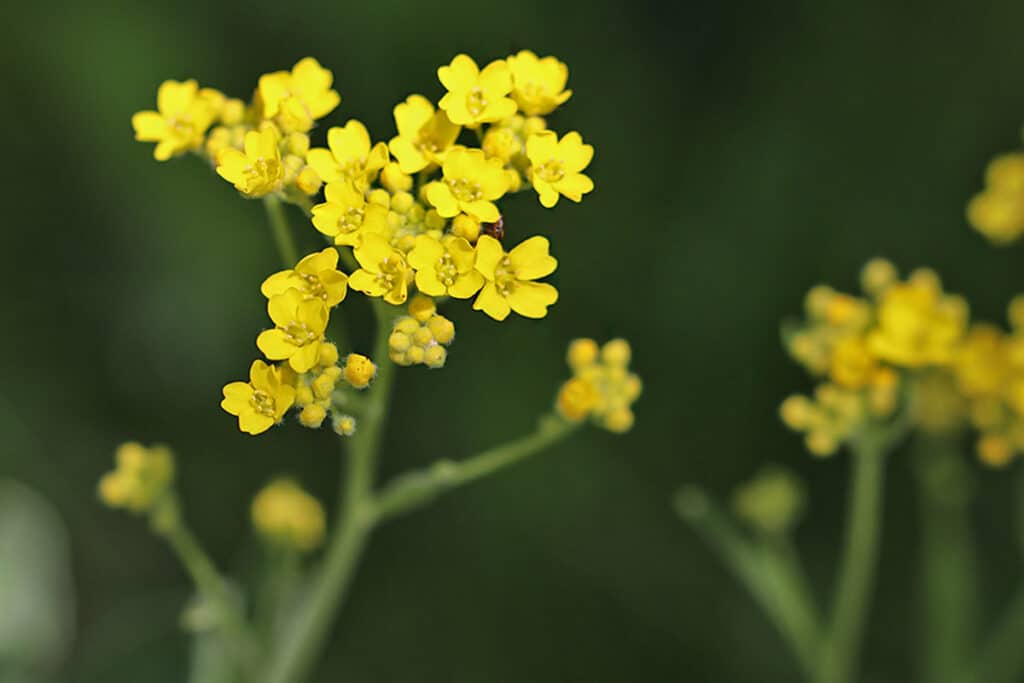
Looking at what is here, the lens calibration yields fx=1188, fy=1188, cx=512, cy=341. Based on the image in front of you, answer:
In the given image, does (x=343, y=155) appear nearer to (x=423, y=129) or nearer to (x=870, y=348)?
(x=423, y=129)

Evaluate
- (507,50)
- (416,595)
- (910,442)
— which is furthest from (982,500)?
(507,50)

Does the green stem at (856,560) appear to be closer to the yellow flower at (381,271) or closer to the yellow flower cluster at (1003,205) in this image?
the yellow flower cluster at (1003,205)

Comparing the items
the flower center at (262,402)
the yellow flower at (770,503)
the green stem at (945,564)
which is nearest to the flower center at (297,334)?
the flower center at (262,402)

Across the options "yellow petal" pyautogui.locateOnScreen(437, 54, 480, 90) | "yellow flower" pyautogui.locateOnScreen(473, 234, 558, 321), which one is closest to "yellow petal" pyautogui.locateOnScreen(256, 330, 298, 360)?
"yellow flower" pyautogui.locateOnScreen(473, 234, 558, 321)

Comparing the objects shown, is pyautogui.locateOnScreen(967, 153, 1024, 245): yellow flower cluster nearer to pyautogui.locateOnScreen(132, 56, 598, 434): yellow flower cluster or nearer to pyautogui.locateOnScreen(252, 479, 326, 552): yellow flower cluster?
pyautogui.locateOnScreen(132, 56, 598, 434): yellow flower cluster

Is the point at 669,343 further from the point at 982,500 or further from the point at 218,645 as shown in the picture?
the point at 218,645
